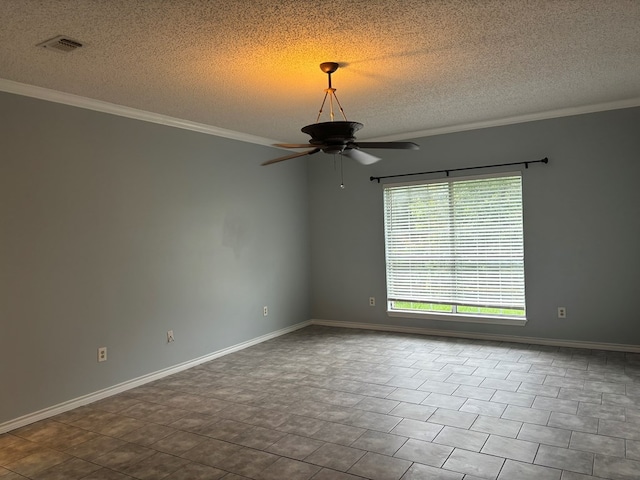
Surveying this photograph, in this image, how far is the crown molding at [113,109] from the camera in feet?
11.9

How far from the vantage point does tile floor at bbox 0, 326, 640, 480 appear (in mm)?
2730

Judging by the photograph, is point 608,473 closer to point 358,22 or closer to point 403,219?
point 358,22

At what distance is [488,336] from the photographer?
5609 millimetres

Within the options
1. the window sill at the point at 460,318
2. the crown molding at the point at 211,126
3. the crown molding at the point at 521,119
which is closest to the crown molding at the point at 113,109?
the crown molding at the point at 211,126

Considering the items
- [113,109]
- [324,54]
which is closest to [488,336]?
[324,54]

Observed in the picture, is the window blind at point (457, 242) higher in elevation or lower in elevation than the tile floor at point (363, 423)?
higher

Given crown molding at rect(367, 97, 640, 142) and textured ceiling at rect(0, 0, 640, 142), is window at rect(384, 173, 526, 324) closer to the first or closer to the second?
crown molding at rect(367, 97, 640, 142)

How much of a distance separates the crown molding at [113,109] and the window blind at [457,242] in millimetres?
2204

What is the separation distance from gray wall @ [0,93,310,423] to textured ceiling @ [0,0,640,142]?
461 millimetres

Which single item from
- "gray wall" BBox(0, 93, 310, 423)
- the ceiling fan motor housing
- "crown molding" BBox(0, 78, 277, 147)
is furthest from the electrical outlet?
the ceiling fan motor housing

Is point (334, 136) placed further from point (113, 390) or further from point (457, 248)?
point (457, 248)

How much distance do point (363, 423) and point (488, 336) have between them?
283 centimetres

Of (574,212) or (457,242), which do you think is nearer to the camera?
(574,212)

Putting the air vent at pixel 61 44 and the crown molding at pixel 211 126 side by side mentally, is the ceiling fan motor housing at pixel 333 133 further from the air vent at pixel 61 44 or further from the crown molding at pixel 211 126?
the crown molding at pixel 211 126
